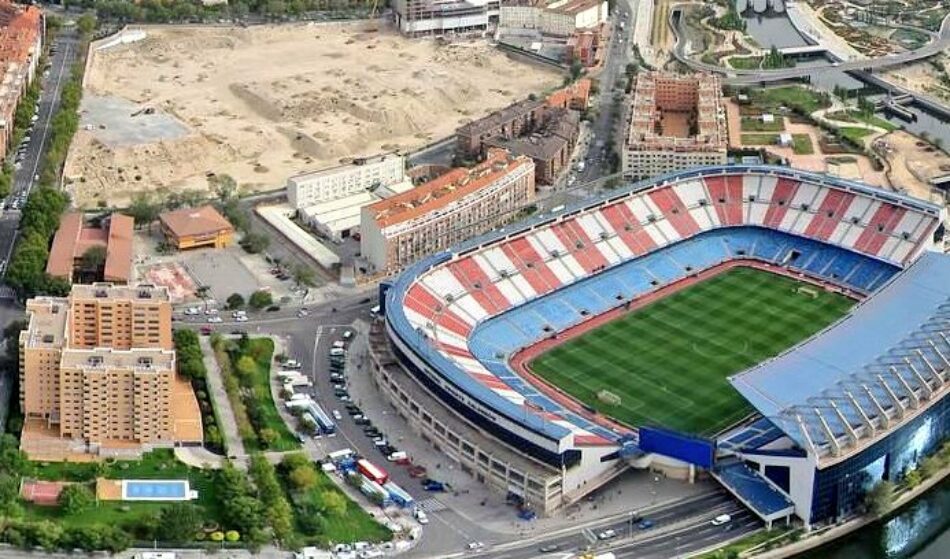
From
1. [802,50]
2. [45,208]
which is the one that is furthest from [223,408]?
[802,50]

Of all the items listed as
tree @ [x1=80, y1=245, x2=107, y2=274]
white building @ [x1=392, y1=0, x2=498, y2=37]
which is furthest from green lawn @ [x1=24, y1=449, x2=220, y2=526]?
white building @ [x1=392, y1=0, x2=498, y2=37]

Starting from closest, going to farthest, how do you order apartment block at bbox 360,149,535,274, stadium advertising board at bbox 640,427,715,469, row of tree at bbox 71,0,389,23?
stadium advertising board at bbox 640,427,715,469 < apartment block at bbox 360,149,535,274 < row of tree at bbox 71,0,389,23

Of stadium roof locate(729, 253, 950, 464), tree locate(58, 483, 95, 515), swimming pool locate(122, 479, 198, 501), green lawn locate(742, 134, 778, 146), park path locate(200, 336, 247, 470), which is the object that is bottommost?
green lawn locate(742, 134, 778, 146)

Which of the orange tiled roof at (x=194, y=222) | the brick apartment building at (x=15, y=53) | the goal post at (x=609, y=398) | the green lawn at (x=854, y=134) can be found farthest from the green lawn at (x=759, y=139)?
the brick apartment building at (x=15, y=53)

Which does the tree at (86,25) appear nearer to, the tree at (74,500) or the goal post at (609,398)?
the goal post at (609,398)

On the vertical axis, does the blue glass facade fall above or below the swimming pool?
above

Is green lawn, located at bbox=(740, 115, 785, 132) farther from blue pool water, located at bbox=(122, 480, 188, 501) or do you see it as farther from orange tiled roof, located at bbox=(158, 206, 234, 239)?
blue pool water, located at bbox=(122, 480, 188, 501)
